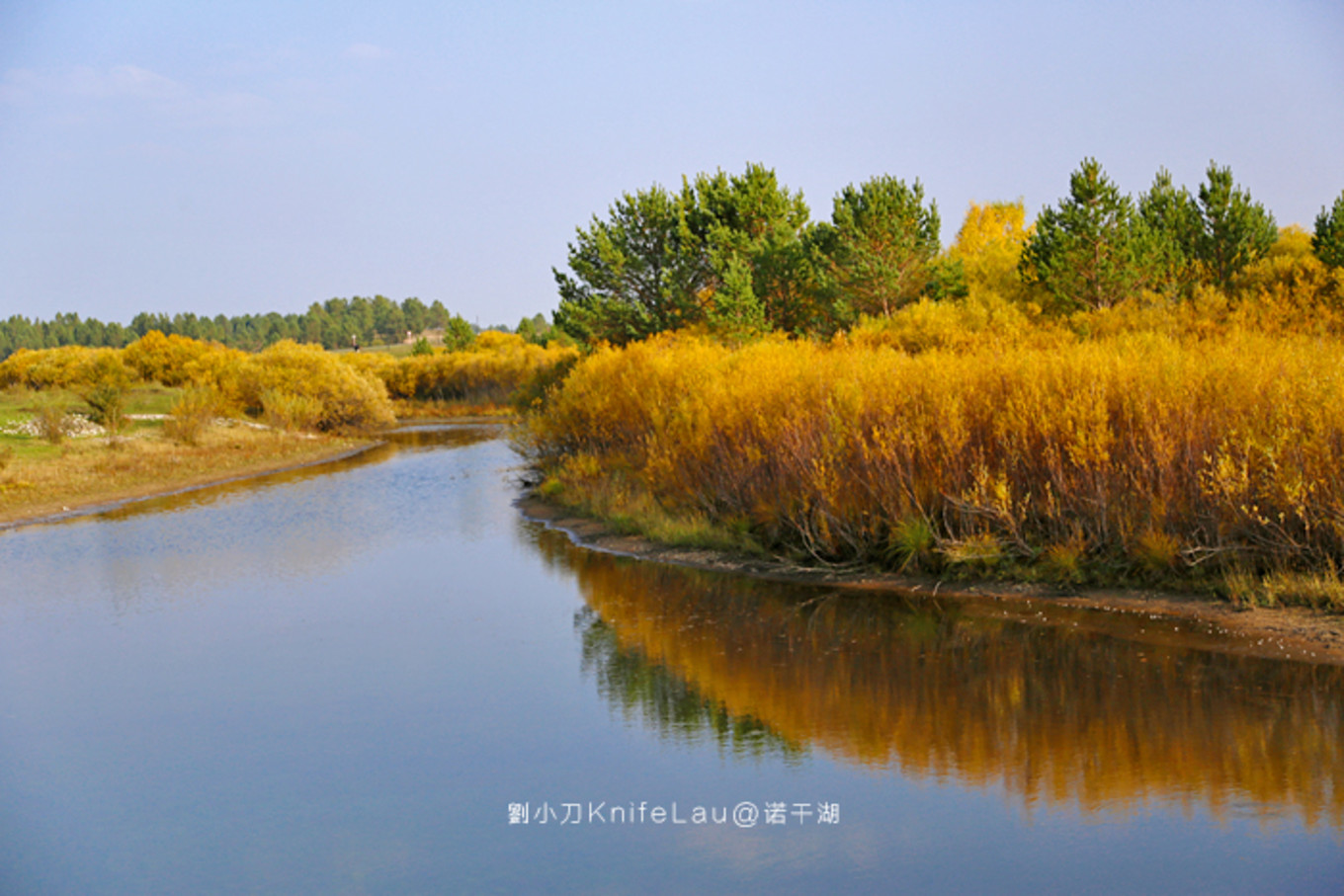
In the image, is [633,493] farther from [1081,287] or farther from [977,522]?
[1081,287]

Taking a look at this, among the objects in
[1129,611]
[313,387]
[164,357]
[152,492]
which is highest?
[164,357]

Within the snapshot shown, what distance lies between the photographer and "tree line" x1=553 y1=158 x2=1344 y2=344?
27891 millimetres

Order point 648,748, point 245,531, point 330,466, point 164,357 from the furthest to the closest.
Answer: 1. point 164,357
2. point 330,466
3. point 245,531
4. point 648,748

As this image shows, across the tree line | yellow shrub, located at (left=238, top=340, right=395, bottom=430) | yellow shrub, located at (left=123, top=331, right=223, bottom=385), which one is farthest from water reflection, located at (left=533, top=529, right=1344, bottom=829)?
yellow shrub, located at (left=123, top=331, right=223, bottom=385)

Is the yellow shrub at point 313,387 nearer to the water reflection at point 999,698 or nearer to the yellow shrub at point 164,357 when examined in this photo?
the yellow shrub at point 164,357

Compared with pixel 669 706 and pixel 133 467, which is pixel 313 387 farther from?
pixel 669 706

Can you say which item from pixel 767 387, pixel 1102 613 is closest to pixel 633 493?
pixel 767 387

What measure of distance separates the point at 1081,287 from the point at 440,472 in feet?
70.0

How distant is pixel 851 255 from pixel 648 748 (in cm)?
2333

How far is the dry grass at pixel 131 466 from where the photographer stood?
2839 cm

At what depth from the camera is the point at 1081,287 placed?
92.8 feet

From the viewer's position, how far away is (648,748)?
9.61 metres

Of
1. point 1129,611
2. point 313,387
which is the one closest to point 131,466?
point 313,387

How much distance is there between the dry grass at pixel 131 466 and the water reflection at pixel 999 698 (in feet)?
68.5
